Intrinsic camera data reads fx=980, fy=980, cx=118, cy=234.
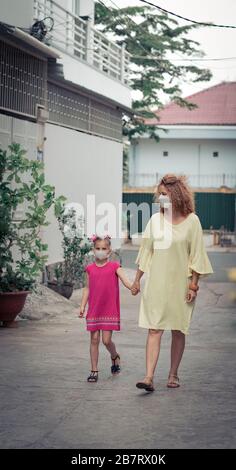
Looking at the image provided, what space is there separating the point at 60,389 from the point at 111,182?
15807 millimetres

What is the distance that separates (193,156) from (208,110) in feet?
11.6

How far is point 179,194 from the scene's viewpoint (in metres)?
8.48

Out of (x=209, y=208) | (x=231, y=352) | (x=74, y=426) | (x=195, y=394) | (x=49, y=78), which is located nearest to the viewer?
(x=74, y=426)

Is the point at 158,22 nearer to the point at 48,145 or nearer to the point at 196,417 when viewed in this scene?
the point at 48,145

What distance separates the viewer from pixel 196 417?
7.36 meters

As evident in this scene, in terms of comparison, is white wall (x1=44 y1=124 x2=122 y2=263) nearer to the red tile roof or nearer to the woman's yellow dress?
the woman's yellow dress

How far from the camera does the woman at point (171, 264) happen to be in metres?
8.43

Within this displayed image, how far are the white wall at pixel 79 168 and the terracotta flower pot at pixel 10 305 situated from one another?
5.09 metres

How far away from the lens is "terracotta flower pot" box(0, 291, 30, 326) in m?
12.2

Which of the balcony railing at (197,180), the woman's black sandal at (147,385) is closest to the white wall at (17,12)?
the woman's black sandal at (147,385)

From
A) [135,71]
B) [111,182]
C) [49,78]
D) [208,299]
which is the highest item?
[135,71]

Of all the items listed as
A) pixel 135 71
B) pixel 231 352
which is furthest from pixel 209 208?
pixel 231 352

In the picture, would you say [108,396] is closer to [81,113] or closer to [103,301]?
[103,301]

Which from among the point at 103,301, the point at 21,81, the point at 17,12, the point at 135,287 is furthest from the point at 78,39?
the point at 135,287
